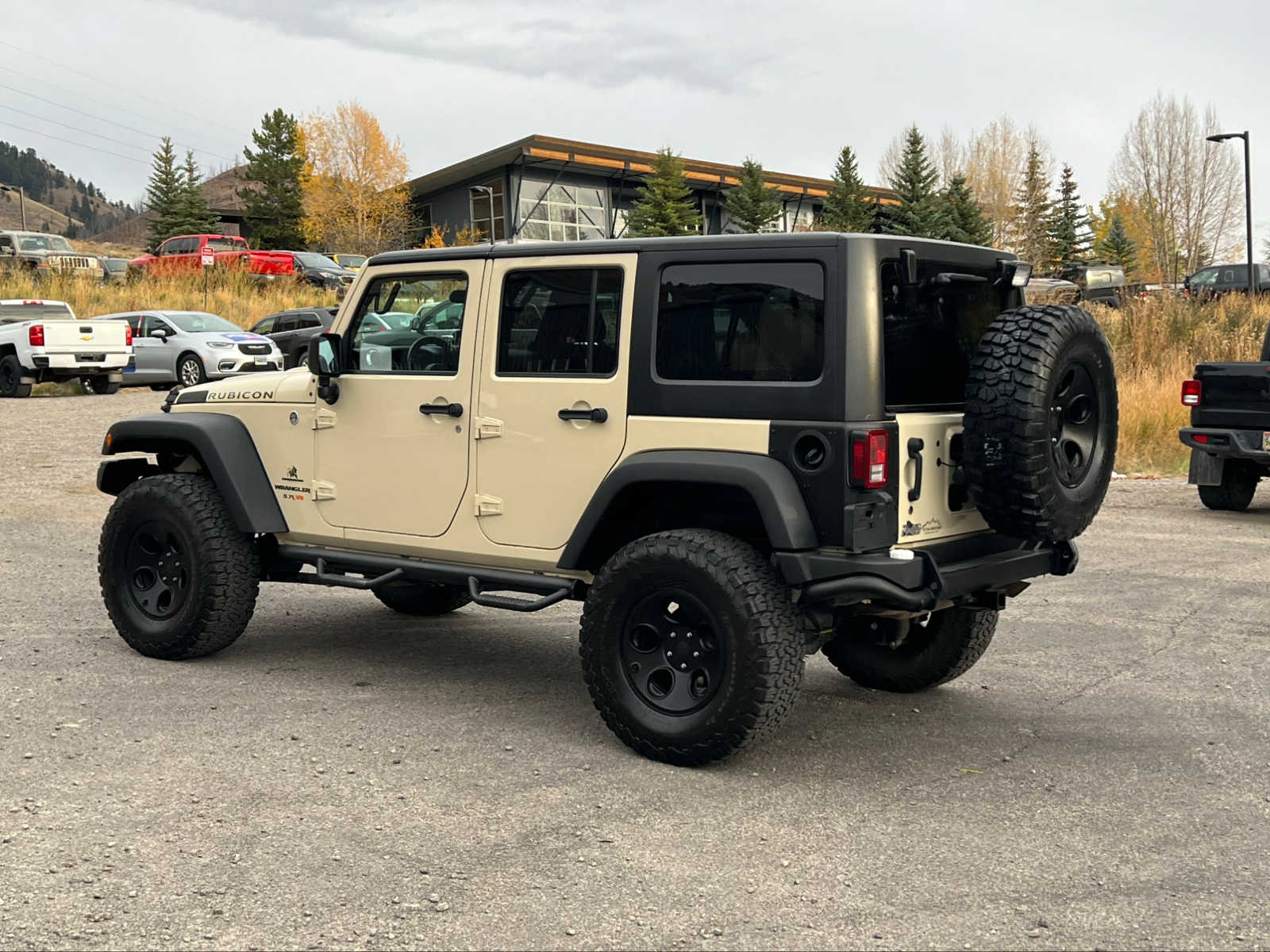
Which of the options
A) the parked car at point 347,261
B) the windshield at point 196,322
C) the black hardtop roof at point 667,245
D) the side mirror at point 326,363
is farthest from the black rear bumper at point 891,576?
the parked car at point 347,261

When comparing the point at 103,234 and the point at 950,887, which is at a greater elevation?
the point at 103,234

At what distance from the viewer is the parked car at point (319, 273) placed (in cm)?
3838

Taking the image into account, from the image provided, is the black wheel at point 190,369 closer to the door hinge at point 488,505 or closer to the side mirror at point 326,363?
the side mirror at point 326,363

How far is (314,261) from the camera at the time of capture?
1575 inches

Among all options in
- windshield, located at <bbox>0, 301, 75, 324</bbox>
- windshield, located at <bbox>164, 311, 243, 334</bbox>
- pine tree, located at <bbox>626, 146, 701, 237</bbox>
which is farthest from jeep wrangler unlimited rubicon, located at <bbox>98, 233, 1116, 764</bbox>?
pine tree, located at <bbox>626, 146, 701, 237</bbox>

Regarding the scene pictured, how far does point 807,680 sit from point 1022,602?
7.80ft

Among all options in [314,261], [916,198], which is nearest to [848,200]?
[916,198]

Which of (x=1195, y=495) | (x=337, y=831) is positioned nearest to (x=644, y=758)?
(x=337, y=831)

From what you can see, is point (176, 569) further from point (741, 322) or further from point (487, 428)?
point (741, 322)

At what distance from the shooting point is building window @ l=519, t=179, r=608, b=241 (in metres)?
52.8

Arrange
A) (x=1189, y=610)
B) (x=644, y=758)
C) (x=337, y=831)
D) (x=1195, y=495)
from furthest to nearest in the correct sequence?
(x=1195, y=495)
(x=1189, y=610)
(x=644, y=758)
(x=337, y=831)

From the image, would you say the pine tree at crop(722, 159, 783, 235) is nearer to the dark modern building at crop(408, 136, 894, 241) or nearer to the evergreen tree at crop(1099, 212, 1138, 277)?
the dark modern building at crop(408, 136, 894, 241)

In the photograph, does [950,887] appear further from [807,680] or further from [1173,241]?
[1173,241]

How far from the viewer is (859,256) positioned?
15.6 feet
